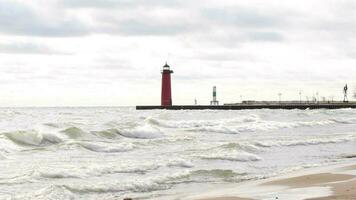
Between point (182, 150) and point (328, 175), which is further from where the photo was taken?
point (182, 150)

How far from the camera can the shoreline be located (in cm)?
926

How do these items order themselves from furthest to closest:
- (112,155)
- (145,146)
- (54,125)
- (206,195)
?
(54,125), (145,146), (112,155), (206,195)

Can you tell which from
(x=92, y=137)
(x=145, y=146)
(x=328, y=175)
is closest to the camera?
(x=328, y=175)

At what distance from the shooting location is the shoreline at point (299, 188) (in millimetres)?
9258

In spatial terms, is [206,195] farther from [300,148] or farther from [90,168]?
[300,148]

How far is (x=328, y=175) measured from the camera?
1255 centimetres

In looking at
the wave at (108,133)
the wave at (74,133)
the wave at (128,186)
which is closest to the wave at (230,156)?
the wave at (128,186)

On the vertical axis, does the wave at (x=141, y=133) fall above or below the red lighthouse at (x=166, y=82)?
below

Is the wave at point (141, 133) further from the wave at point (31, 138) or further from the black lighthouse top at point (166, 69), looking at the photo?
the black lighthouse top at point (166, 69)

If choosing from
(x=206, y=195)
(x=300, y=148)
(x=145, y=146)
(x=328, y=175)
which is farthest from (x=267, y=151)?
(x=206, y=195)

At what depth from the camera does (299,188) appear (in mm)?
10391

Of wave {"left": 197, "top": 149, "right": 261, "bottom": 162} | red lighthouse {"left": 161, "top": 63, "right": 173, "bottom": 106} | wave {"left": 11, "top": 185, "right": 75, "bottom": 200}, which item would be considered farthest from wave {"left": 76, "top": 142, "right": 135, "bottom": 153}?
red lighthouse {"left": 161, "top": 63, "right": 173, "bottom": 106}

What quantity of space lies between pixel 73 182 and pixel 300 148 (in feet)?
38.3

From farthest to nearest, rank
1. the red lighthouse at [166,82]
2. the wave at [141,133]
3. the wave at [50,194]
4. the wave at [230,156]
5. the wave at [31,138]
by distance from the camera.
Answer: the red lighthouse at [166,82]
the wave at [141,133]
the wave at [31,138]
the wave at [230,156]
the wave at [50,194]
